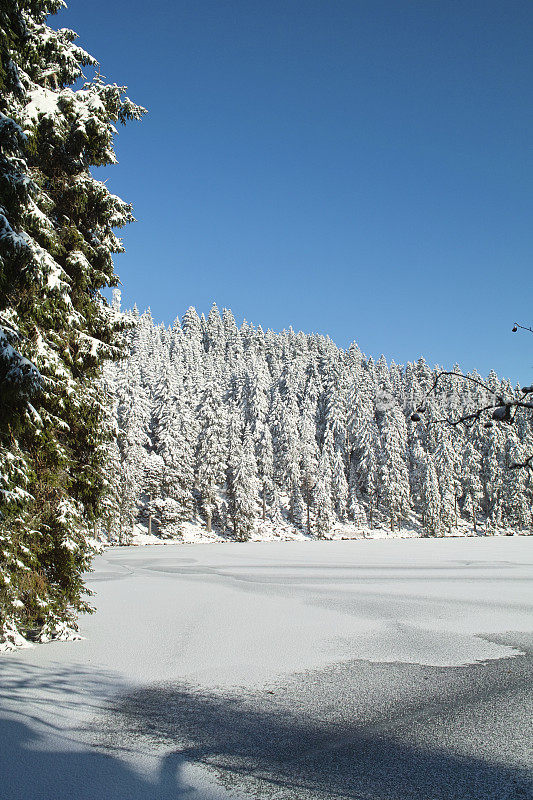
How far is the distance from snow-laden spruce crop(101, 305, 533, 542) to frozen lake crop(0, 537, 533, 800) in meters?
34.1

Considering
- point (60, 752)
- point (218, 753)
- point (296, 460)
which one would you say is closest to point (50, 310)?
point (60, 752)

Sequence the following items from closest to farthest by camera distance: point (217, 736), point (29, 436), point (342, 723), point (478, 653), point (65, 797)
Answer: point (65, 797)
point (217, 736)
point (342, 723)
point (29, 436)
point (478, 653)

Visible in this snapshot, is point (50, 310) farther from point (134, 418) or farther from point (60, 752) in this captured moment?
point (134, 418)

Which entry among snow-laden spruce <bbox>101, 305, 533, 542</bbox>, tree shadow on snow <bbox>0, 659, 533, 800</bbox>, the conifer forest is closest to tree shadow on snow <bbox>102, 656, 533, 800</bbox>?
tree shadow on snow <bbox>0, 659, 533, 800</bbox>

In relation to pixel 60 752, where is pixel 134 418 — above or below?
above

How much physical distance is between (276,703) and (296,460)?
5170 cm

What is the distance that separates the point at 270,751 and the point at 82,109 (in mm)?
10610

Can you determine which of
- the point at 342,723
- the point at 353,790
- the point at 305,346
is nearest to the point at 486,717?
the point at 342,723

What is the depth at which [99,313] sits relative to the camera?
1030 centimetres

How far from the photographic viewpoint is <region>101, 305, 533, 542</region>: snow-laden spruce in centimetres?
5003

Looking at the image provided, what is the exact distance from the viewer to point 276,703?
6.38 meters

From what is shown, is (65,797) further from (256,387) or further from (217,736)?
(256,387)

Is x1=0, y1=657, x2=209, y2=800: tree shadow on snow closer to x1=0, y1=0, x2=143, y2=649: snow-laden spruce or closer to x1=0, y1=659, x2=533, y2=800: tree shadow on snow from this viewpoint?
x1=0, y1=659, x2=533, y2=800: tree shadow on snow

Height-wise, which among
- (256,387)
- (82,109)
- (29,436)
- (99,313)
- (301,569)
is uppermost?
(256,387)
